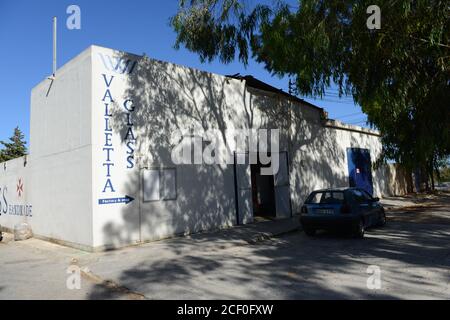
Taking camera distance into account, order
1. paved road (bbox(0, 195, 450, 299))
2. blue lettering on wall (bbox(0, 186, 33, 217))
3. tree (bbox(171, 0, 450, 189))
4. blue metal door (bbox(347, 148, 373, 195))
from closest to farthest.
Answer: paved road (bbox(0, 195, 450, 299)) < tree (bbox(171, 0, 450, 189)) < blue lettering on wall (bbox(0, 186, 33, 217)) < blue metal door (bbox(347, 148, 373, 195))

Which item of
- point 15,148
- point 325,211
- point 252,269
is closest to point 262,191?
point 325,211

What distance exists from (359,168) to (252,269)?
16.5 meters

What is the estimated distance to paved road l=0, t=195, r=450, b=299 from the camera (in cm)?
586

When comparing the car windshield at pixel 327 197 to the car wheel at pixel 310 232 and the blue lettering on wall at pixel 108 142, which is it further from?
the blue lettering on wall at pixel 108 142

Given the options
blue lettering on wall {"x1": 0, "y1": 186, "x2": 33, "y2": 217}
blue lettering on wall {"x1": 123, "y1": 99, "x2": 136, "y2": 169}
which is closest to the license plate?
blue lettering on wall {"x1": 123, "y1": 99, "x2": 136, "y2": 169}

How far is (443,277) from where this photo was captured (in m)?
6.20

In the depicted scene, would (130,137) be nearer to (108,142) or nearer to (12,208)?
(108,142)

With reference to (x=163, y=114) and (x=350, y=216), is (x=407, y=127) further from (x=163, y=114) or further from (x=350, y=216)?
(x=163, y=114)

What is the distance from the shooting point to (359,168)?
2194 cm

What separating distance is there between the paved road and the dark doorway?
267 inches

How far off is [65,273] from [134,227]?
3.06 meters

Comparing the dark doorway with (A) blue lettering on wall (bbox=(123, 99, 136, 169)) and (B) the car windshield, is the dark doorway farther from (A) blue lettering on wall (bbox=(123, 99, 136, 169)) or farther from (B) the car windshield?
(A) blue lettering on wall (bbox=(123, 99, 136, 169))

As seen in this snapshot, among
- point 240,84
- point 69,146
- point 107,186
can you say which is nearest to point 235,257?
point 107,186
